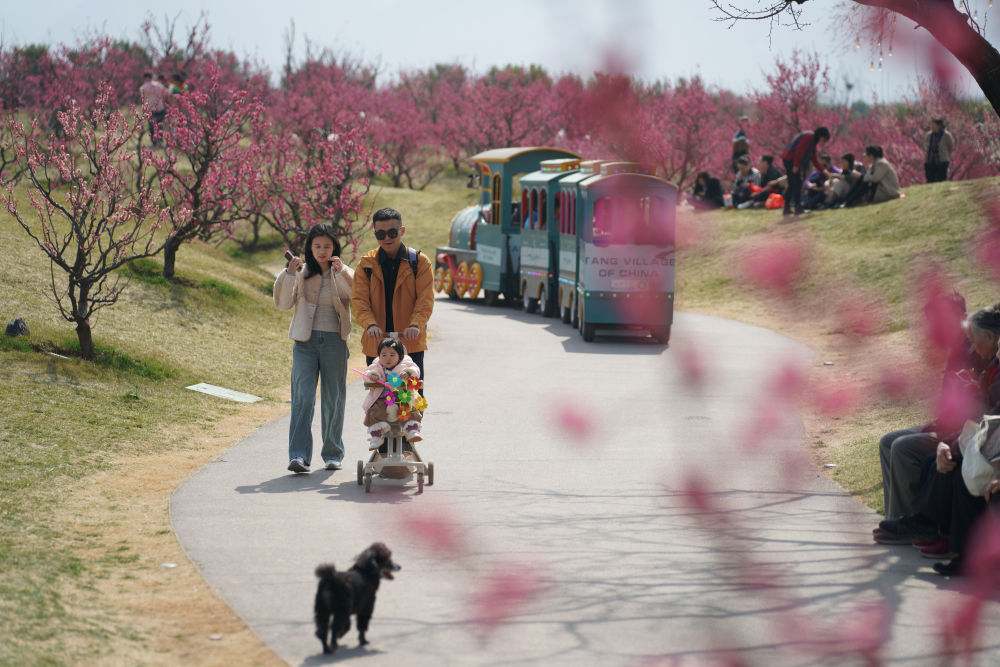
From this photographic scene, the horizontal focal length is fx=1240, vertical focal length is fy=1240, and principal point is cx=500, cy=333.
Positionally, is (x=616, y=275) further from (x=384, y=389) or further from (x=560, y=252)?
(x=384, y=389)

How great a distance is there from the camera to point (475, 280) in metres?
28.7

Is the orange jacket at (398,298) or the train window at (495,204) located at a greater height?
the train window at (495,204)

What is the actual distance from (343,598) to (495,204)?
891 inches

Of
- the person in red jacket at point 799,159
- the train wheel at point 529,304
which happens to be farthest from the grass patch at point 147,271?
the person in red jacket at point 799,159

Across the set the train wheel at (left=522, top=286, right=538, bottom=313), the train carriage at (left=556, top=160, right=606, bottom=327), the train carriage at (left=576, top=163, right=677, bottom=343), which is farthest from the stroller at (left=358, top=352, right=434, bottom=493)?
the train wheel at (left=522, top=286, right=538, bottom=313)

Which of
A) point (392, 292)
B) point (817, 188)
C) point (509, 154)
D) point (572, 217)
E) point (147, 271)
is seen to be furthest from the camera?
point (817, 188)

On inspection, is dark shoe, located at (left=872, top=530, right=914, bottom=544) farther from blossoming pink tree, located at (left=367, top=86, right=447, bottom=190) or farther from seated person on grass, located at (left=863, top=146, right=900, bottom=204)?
blossoming pink tree, located at (left=367, top=86, right=447, bottom=190)

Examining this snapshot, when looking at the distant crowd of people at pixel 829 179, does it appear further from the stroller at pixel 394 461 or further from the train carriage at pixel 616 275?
the stroller at pixel 394 461

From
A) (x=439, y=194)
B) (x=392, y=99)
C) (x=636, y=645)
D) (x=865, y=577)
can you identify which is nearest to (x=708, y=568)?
(x=865, y=577)

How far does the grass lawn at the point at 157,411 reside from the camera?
5883 mm

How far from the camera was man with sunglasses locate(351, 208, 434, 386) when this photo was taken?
9664mm

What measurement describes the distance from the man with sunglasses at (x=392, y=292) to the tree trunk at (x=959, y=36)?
13.5 feet

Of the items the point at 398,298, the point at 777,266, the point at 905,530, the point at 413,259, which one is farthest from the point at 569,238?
the point at 777,266

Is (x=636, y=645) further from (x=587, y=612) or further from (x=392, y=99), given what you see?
(x=392, y=99)
